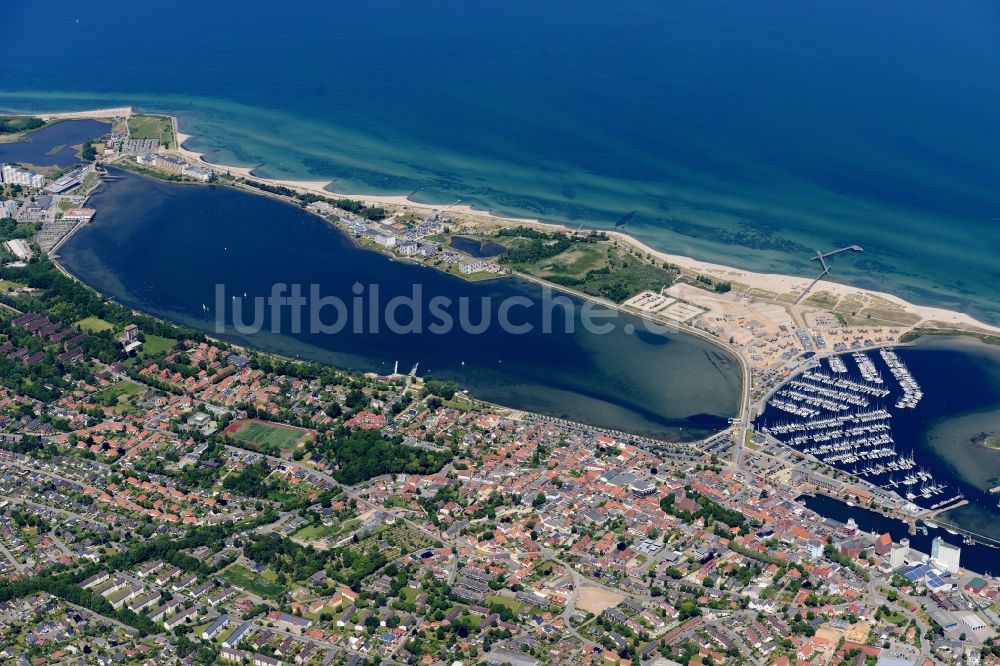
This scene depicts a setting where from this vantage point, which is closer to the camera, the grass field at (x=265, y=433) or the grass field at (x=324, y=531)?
the grass field at (x=324, y=531)

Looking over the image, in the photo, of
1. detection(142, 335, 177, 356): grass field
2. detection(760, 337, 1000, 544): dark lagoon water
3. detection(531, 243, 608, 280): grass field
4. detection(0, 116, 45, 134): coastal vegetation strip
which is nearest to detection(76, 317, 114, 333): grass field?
detection(142, 335, 177, 356): grass field

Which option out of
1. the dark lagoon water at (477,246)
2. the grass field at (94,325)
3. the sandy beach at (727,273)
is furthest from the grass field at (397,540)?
the sandy beach at (727,273)

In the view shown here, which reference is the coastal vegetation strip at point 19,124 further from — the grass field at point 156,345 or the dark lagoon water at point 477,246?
the grass field at point 156,345

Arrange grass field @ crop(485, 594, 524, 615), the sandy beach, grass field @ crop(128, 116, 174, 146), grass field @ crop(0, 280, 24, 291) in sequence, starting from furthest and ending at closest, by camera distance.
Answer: grass field @ crop(128, 116, 174, 146) → grass field @ crop(0, 280, 24, 291) → the sandy beach → grass field @ crop(485, 594, 524, 615)

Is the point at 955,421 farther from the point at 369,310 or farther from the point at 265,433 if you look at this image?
the point at 265,433

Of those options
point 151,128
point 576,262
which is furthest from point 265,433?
point 151,128

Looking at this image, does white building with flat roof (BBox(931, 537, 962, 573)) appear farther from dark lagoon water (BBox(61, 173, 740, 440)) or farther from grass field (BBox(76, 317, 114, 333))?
grass field (BBox(76, 317, 114, 333))
